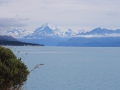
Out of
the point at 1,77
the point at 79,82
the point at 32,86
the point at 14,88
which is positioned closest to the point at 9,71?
the point at 1,77

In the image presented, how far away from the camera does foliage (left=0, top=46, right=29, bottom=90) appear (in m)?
10.3

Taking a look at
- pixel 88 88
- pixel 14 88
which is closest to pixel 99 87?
pixel 88 88

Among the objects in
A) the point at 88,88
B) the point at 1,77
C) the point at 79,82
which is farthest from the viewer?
the point at 79,82

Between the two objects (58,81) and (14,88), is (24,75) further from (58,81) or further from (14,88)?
(58,81)

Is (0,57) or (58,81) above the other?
(0,57)

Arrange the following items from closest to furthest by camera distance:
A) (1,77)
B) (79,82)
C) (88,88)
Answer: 1. (1,77)
2. (88,88)
3. (79,82)

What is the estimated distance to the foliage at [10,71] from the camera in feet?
33.9

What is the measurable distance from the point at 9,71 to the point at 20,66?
2.01 ft

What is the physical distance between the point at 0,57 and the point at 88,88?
19.4 meters

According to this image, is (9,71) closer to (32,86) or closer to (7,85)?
(7,85)

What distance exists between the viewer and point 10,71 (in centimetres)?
1036

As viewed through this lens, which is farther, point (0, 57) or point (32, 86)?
point (32, 86)

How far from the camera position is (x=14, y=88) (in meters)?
11.1

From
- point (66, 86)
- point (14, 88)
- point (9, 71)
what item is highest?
point (9, 71)
